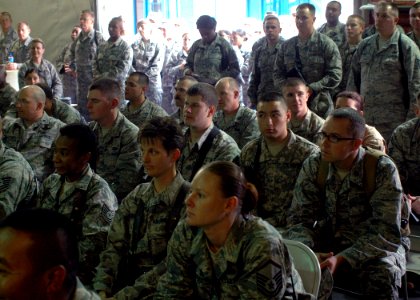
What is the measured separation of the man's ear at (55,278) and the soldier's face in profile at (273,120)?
2.30 metres

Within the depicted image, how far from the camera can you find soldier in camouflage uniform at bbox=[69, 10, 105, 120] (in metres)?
9.22

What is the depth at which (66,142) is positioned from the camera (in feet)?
11.1

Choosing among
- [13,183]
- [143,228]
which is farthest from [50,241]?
[13,183]

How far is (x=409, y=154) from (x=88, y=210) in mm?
2210

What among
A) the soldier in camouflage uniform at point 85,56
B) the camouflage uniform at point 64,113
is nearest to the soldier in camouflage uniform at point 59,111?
the camouflage uniform at point 64,113

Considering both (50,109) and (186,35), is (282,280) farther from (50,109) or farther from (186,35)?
(186,35)

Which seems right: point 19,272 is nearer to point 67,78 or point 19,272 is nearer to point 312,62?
point 312,62

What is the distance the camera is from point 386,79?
5594 mm

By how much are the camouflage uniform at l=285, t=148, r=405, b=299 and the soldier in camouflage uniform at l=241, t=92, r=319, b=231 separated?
0.43m

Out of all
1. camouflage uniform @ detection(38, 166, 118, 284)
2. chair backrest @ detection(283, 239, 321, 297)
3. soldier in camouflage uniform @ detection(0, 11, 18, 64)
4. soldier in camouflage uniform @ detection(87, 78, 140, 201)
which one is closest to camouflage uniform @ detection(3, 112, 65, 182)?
soldier in camouflage uniform @ detection(87, 78, 140, 201)

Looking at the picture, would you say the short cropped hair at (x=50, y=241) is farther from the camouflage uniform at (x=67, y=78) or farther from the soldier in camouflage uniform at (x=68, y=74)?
the camouflage uniform at (x=67, y=78)

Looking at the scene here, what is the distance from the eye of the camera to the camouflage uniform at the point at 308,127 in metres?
4.64

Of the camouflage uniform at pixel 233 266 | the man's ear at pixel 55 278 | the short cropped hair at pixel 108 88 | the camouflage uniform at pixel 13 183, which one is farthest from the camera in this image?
the short cropped hair at pixel 108 88

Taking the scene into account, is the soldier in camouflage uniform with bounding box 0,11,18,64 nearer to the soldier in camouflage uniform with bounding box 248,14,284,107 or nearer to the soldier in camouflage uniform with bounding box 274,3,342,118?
the soldier in camouflage uniform with bounding box 248,14,284,107
